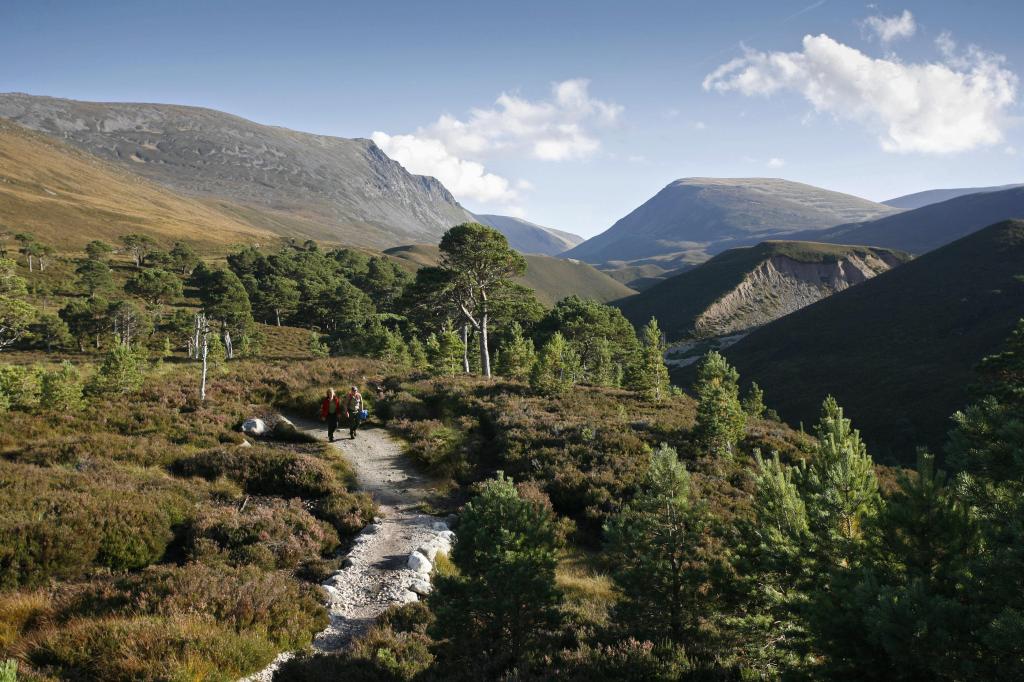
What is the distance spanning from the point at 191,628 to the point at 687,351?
10649 centimetres

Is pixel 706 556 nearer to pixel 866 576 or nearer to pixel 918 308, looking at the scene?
pixel 866 576

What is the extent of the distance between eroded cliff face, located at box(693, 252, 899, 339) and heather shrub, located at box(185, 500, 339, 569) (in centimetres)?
12992

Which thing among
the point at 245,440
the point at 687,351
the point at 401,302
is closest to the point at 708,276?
the point at 687,351

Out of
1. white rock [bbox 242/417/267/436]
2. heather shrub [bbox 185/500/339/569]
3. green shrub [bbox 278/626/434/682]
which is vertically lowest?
green shrub [bbox 278/626/434/682]

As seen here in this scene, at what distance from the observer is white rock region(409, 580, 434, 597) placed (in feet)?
32.4

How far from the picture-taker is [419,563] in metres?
10.7

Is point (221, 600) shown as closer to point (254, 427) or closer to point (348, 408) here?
point (348, 408)

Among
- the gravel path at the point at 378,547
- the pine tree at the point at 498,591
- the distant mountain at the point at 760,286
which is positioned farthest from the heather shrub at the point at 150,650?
the distant mountain at the point at 760,286

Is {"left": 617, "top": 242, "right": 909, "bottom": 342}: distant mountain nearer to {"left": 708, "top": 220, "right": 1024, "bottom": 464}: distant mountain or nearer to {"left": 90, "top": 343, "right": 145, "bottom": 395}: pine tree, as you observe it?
{"left": 708, "top": 220, "right": 1024, "bottom": 464}: distant mountain

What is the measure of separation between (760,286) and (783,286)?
7.51m

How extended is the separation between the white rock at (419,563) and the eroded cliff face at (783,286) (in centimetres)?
12963

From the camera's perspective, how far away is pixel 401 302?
35000 millimetres

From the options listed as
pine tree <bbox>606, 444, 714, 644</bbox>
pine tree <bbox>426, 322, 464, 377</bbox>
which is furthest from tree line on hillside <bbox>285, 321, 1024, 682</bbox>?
pine tree <bbox>426, 322, 464, 377</bbox>

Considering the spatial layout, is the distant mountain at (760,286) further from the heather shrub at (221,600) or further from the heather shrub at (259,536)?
the heather shrub at (221,600)
